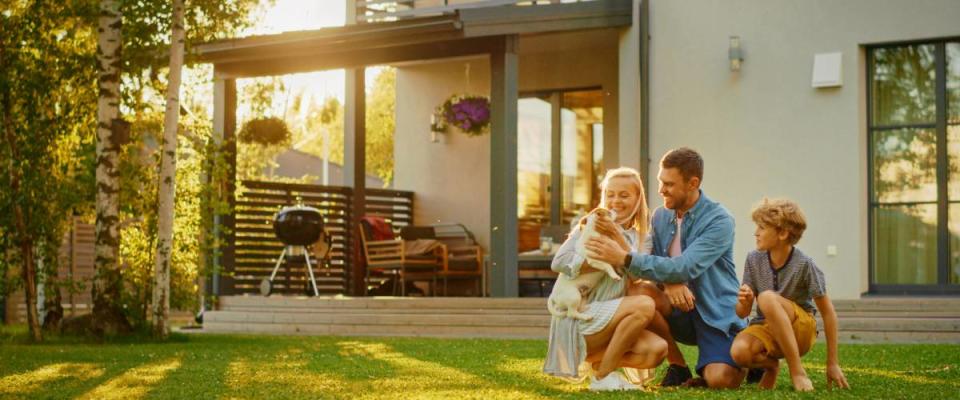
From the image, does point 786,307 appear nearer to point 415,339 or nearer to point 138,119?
point 415,339

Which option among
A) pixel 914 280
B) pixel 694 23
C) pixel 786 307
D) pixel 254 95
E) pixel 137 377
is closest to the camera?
pixel 786 307

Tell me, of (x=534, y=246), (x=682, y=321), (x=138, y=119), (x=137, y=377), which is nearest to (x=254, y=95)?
(x=138, y=119)

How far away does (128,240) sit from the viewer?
38.5 feet

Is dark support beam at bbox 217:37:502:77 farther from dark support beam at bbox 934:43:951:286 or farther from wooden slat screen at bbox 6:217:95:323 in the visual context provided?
wooden slat screen at bbox 6:217:95:323

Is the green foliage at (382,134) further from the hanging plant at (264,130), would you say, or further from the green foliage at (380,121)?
the hanging plant at (264,130)

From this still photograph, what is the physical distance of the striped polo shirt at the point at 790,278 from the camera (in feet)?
17.7

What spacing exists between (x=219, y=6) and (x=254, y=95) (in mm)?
2572

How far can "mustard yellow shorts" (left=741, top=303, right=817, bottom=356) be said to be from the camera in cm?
536

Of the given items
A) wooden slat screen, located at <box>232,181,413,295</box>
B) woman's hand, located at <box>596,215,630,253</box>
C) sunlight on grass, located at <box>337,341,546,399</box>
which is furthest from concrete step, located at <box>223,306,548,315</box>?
woman's hand, located at <box>596,215,630,253</box>

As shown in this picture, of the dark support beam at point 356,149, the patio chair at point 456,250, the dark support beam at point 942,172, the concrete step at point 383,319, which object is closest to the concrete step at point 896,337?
the dark support beam at point 942,172

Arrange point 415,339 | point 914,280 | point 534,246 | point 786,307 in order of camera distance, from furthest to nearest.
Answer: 1. point 534,246
2. point 914,280
3. point 415,339
4. point 786,307

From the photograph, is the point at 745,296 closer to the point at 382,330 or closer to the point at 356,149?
the point at 382,330

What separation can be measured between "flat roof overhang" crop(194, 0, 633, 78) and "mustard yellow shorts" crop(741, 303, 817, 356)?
7.24m

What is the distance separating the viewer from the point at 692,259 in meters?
5.32
